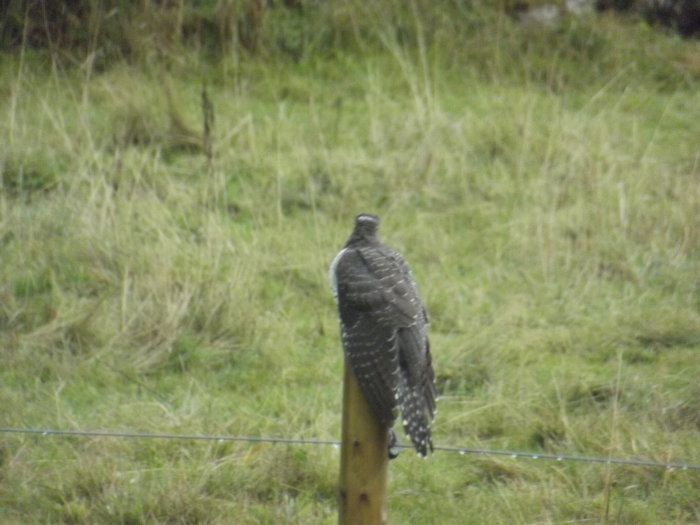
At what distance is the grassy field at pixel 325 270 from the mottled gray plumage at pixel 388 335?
0.85 metres

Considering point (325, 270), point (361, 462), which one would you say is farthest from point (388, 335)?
point (325, 270)

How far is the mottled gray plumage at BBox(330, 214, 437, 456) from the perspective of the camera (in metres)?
4.05

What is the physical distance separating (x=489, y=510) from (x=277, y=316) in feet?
7.21

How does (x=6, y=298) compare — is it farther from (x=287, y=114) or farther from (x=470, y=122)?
(x=470, y=122)

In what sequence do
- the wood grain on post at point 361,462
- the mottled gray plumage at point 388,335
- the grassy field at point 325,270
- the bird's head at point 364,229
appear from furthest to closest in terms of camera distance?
the grassy field at point 325,270, the bird's head at point 364,229, the mottled gray plumage at point 388,335, the wood grain on post at point 361,462

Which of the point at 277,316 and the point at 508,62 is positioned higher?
the point at 508,62

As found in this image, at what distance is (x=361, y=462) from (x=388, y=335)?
74cm

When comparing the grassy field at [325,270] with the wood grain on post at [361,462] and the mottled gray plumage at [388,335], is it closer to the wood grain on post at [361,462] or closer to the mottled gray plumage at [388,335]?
the mottled gray plumage at [388,335]

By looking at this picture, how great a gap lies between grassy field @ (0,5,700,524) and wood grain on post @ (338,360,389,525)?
1170mm

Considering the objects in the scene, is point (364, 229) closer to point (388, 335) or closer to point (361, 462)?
point (388, 335)

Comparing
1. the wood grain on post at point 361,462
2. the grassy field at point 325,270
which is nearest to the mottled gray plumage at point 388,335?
the wood grain on post at point 361,462

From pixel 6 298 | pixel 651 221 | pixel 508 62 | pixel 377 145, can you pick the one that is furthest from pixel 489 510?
pixel 508 62

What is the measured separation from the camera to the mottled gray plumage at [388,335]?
159 inches

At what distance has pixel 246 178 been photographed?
328 inches
